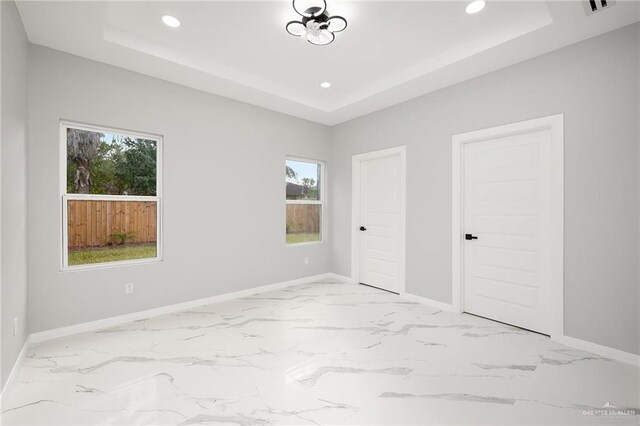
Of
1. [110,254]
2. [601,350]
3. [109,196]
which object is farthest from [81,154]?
[601,350]

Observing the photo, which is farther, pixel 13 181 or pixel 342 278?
pixel 342 278

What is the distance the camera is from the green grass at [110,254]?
3076mm

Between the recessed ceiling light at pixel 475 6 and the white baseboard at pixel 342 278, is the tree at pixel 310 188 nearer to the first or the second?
the white baseboard at pixel 342 278

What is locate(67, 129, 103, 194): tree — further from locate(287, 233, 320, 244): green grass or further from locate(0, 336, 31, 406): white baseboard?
locate(287, 233, 320, 244): green grass

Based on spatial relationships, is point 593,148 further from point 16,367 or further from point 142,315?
point 16,367

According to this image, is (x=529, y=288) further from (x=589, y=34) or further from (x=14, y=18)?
(x=14, y=18)

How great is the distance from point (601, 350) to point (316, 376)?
241 centimetres

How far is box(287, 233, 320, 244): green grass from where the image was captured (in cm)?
488

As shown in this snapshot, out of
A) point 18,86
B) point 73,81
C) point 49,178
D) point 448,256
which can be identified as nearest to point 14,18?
point 18,86

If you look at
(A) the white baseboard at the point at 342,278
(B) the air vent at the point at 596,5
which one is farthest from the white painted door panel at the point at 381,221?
(B) the air vent at the point at 596,5

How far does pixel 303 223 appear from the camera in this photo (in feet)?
16.8

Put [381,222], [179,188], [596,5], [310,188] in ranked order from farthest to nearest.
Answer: [310,188]
[381,222]
[179,188]
[596,5]

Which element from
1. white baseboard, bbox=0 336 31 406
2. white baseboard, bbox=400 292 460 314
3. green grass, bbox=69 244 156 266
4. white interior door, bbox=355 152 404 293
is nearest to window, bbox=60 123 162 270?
green grass, bbox=69 244 156 266

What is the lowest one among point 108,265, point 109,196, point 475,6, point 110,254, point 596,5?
point 108,265
